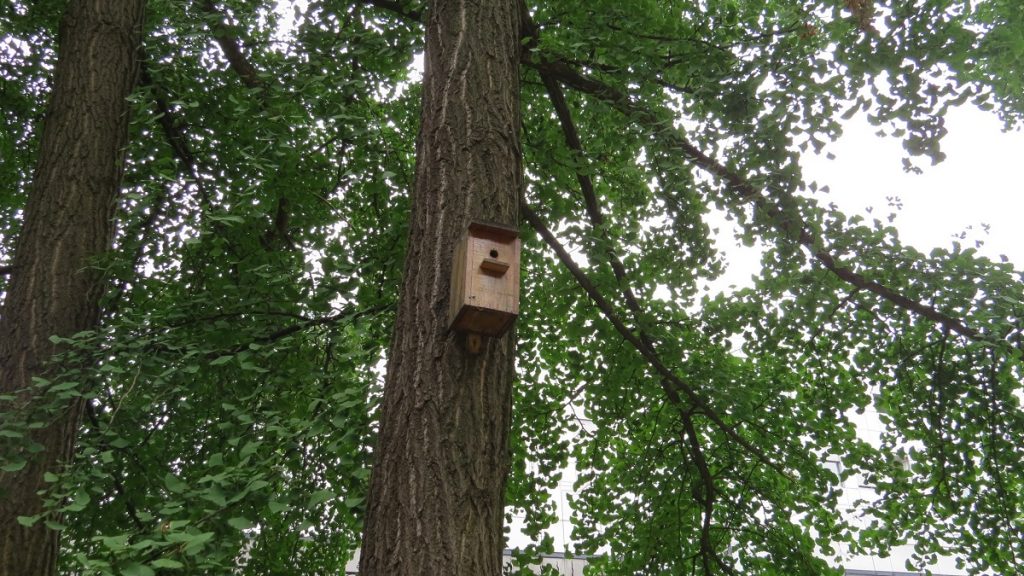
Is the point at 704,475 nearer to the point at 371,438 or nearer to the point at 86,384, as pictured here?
the point at 371,438

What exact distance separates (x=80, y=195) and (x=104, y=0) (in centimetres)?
126

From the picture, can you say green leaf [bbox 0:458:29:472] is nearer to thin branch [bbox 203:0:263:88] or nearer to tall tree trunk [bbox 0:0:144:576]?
tall tree trunk [bbox 0:0:144:576]

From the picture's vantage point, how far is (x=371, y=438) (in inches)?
114

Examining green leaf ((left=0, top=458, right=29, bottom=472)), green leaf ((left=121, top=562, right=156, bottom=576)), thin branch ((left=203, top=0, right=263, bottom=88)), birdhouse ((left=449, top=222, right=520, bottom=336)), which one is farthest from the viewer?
thin branch ((left=203, top=0, right=263, bottom=88))

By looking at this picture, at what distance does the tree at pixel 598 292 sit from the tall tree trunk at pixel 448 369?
4 cm

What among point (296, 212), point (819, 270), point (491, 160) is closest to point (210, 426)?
point (296, 212)

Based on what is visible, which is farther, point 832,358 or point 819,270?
point 832,358

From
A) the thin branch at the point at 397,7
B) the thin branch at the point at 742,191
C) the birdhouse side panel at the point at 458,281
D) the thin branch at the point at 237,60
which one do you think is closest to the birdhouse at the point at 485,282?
the birdhouse side panel at the point at 458,281

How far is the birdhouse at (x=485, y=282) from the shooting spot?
226 centimetres

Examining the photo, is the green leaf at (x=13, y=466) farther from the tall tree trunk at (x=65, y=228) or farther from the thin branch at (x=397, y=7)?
the thin branch at (x=397, y=7)

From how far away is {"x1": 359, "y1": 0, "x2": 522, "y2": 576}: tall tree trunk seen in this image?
2.13m

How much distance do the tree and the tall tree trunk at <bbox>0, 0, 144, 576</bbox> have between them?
18 cm

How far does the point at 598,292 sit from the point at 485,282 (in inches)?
104

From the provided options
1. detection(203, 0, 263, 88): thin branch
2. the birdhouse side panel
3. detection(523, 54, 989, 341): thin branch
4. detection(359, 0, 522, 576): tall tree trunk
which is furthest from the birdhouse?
detection(203, 0, 263, 88): thin branch
